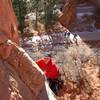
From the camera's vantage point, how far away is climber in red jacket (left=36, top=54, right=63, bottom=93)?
1136 centimetres

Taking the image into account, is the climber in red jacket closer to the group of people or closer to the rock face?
the group of people

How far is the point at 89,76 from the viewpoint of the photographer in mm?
13094

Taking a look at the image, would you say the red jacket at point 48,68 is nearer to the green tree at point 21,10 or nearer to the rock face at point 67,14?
the green tree at point 21,10

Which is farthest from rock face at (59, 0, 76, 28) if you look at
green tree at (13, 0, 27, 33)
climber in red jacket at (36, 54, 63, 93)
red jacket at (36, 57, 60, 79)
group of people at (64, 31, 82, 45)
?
red jacket at (36, 57, 60, 79)

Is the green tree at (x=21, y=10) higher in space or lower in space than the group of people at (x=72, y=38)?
higher

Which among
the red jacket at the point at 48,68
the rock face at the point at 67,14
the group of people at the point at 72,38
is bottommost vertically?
the group of people at the point at 72,38

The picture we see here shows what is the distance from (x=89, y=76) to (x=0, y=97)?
7628mm

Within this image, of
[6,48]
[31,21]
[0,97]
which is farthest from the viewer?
[31,21]

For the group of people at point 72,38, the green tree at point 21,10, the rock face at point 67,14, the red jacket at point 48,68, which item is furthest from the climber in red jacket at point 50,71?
the rock face at point 67,14

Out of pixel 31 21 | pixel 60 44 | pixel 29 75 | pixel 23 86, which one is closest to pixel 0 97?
pixel 23 86

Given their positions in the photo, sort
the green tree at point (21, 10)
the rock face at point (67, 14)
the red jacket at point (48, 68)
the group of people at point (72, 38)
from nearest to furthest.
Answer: the red jacket at point (48, 68), the group of people at point (72, 38), the green tree at point (21, 10), the rock face at point (67, 14)

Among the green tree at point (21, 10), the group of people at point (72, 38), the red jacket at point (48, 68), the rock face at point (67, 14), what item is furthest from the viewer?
the rock face at point (67, 14)

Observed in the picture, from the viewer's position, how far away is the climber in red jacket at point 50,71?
11362mm

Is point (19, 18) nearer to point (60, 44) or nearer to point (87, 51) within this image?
point (60, 44)
